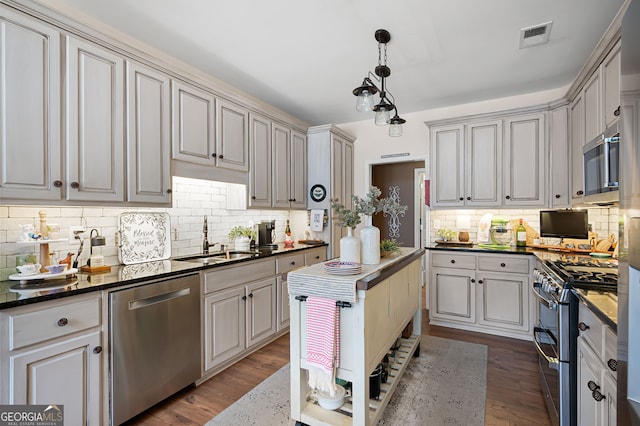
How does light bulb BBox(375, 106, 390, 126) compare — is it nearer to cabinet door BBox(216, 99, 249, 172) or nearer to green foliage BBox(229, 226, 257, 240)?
cabinet door BBox(216, 99, 249, 172)

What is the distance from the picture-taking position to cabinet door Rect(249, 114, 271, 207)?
3.37 meters

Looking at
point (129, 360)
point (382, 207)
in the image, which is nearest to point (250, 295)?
point (129, 360)

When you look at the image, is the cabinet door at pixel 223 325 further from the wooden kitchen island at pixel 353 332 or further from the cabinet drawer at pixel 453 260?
the cabinet drawer at pixel 453 260

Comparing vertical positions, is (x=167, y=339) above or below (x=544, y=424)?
above

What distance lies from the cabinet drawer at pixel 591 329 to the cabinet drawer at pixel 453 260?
6.09 feet

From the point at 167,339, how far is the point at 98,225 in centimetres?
102

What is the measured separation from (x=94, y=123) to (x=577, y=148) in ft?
13.3

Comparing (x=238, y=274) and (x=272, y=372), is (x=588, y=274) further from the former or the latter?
(x=238, y=274)

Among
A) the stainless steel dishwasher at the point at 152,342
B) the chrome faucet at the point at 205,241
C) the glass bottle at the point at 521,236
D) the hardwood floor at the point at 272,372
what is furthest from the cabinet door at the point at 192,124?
the glass bottle at the point at 521,236

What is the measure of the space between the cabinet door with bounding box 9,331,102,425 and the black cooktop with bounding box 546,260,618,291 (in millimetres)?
2756

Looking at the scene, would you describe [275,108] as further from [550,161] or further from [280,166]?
[550,161]

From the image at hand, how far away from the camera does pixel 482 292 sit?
3.43 metres

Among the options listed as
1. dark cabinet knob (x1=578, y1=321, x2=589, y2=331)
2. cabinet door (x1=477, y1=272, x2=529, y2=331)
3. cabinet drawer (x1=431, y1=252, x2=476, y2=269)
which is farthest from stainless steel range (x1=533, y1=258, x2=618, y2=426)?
cabinet drawer (x1=431, y1=252, x2=476, y2=269)

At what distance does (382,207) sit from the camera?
6.73 ft
